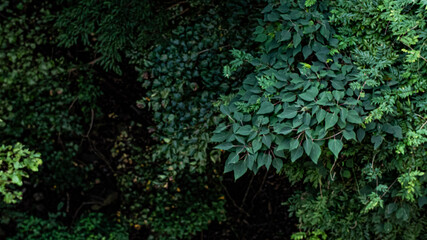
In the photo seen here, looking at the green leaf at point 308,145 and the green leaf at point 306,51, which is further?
the green leaf at point 306,51

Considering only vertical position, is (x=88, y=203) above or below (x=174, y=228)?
above

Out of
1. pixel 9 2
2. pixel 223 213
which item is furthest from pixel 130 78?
pixel 223 213

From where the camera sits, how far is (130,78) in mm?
4574

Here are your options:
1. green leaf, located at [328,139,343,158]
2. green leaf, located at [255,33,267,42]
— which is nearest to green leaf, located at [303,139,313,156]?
green leaf, located at [328,139,343,158]

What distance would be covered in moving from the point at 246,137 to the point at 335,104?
20.3 inches

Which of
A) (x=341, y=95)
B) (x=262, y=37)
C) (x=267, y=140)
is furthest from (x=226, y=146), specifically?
(x=262, y=37)

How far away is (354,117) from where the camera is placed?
2.19 metres

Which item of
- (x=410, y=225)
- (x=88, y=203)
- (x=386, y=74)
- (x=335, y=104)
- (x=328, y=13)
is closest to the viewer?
(x=335, y=104)

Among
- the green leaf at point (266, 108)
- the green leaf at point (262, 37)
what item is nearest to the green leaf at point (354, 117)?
the green leaf at point (266, 108)

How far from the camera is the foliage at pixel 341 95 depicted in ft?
7.25

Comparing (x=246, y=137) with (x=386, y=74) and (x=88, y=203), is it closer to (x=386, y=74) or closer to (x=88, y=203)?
(x=386, y=74)

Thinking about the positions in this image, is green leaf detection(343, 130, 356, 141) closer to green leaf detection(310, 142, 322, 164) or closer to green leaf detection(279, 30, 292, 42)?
green leaf detection(310, 142, 322, 164)

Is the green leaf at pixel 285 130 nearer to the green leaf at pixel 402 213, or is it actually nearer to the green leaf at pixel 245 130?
the green leaf at pixel 245 130

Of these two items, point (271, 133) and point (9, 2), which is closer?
point (271, 133)
